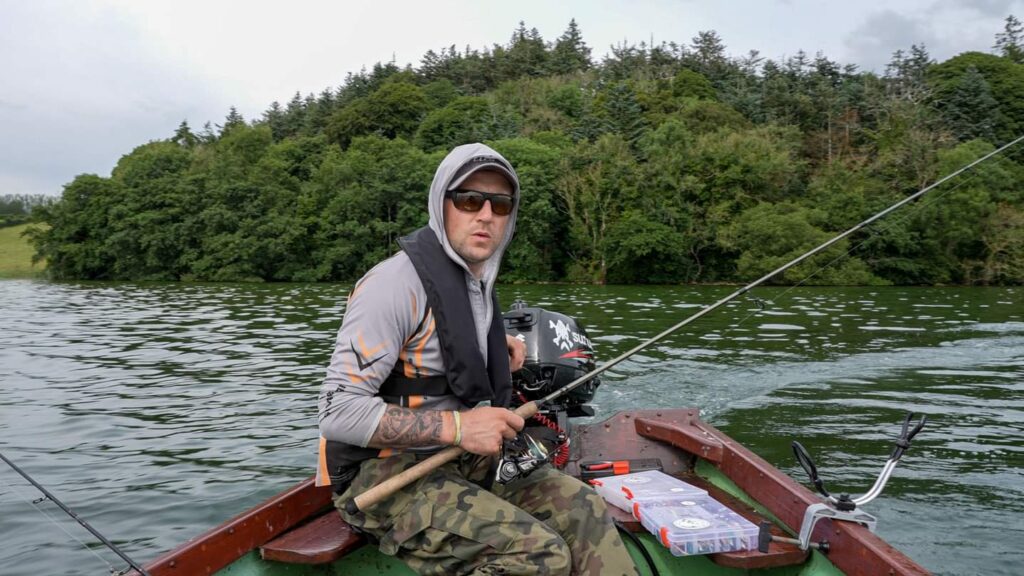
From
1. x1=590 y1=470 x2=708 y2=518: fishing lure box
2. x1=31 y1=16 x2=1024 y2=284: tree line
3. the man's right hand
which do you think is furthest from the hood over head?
x1=31 y1=16 x2=1024 y2=284: tree line

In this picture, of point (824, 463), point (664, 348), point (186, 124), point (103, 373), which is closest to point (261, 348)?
point (103, 373)

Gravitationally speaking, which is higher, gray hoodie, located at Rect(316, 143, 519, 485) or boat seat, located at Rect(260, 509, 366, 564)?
gray hoodie, located at Rect(316, 143, 519, 485)

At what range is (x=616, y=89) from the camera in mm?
65438

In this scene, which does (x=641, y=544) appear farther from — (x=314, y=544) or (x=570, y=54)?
(x=570, y=54)

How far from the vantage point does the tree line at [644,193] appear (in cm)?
3938

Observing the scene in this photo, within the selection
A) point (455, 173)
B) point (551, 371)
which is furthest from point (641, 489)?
point (455, 173)

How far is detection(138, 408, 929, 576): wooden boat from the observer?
9.73 ft

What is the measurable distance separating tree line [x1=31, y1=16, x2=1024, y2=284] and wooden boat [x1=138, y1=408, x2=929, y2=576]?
115 feet

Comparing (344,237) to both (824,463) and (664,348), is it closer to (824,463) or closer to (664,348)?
(664,348)

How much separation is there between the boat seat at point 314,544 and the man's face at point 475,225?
132cm

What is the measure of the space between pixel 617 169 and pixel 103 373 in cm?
3787

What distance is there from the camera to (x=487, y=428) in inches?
110

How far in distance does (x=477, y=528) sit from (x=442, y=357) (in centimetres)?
65

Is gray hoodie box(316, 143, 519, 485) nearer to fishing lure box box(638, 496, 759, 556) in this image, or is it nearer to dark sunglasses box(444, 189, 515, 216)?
dark sunglasses box(444, 189, 515, 216)
